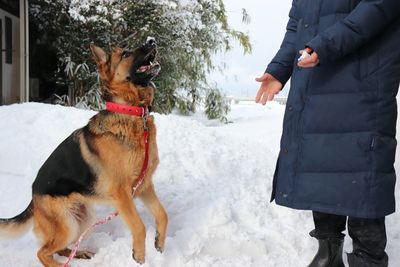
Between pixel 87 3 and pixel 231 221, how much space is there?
769 cm

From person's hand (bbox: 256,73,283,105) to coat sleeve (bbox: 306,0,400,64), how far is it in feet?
1.83

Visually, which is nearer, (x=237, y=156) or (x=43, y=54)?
(x=237, y=156)

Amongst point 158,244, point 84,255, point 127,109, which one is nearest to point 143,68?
point 127,109

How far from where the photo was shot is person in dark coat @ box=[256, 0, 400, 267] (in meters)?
2.01

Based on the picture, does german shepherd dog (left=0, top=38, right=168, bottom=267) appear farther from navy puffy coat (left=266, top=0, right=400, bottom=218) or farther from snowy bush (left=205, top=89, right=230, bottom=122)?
snowy bush (left=205, top=89, right=230, bottom=122)

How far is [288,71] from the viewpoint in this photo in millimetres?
2607

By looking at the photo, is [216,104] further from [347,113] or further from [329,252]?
[347,113]

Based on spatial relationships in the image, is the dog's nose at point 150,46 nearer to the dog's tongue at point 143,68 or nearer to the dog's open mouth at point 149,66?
the dog's open mouth at point 149,66

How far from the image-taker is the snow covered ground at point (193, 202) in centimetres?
313

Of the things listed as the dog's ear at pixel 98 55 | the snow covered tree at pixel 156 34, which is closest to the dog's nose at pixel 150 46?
the dog's ear at pixel 98 55

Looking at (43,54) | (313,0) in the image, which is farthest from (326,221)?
(43,54)

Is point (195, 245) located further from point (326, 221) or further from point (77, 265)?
point (326, 221)

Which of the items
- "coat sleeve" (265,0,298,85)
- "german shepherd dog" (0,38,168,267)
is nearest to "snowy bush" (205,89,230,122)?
"german shepherd dog" (0,38,168,267)

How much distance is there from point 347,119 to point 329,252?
0.98m
